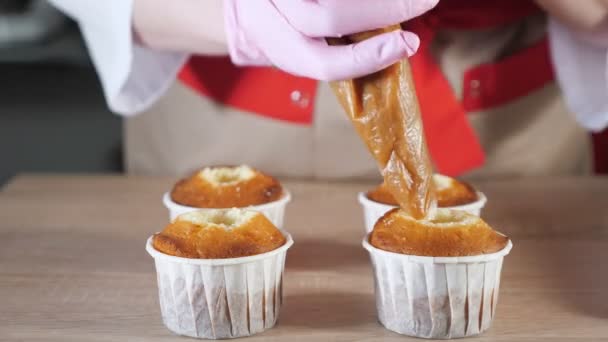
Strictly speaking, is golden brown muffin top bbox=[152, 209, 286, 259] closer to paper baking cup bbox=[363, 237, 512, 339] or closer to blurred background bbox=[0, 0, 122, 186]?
paper baking cup bbox=[363, 237, 512, 339]

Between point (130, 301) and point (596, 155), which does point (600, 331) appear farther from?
point (596, 155)

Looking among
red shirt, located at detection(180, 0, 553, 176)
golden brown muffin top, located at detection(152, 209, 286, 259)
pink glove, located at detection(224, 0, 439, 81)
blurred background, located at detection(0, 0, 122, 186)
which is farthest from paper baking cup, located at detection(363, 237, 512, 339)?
blurred background, located at detection(0, 0, 122, 186)

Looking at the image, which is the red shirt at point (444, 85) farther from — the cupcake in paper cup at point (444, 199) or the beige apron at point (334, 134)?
the cupcake in paper cup at point (444, 199)

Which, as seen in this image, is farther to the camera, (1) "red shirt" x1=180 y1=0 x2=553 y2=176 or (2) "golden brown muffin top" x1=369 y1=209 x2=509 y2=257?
(1) "red shirt" x1=180 y1=0 x2=553 y2=176

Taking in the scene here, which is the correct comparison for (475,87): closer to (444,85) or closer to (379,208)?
(444,85)

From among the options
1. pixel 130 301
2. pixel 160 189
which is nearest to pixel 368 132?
pixel 130 301

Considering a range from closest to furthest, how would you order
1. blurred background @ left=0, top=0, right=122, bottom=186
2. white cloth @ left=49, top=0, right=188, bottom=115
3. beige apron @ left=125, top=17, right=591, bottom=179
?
white cloth @ left=49, top=0, right=188, bottom=115, beige apron @ left=125, top=17, right=591, bottom=179, blurred background @ left=0, top=0, right=122, bottom=186
